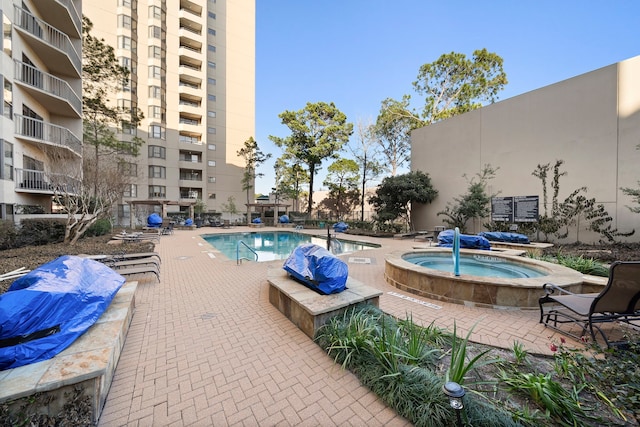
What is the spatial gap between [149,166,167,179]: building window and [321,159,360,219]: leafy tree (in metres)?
18.5

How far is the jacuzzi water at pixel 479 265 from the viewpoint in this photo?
631cm

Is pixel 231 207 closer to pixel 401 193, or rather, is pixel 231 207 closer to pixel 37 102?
pixel 37 102

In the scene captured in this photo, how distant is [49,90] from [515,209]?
2490cm

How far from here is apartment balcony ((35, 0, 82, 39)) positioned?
477 inches

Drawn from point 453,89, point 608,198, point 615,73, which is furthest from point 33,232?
point 453,89

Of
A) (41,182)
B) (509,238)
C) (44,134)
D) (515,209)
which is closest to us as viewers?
(509,238)

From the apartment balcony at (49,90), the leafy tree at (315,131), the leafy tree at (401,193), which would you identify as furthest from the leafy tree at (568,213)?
the apartment balcony at (49,90)

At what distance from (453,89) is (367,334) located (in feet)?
90.2

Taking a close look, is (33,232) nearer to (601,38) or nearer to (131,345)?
(131,345)

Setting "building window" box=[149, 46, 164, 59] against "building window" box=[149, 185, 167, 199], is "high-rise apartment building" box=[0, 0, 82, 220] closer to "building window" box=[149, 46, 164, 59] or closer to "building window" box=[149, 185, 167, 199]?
"building window" box=[149, 185, 167, 199]

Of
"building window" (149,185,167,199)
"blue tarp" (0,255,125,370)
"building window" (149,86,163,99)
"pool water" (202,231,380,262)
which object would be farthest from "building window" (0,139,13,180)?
"building window" (149,86,163,99)

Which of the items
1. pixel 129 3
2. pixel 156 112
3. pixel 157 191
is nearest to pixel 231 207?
pixel 157 191

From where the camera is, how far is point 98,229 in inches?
493

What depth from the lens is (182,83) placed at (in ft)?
98.8
